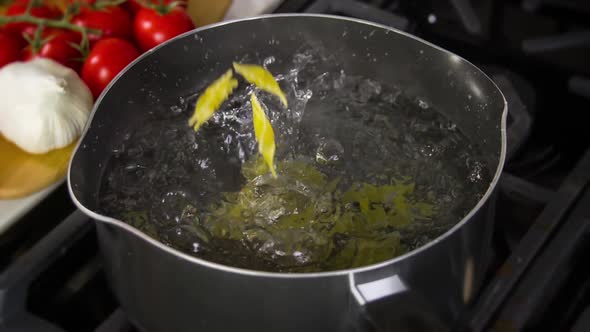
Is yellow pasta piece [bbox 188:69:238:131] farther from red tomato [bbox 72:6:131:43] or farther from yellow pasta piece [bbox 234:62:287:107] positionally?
red tomato [bbox 72:6:131:43]

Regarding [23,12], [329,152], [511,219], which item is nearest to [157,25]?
[23,12]

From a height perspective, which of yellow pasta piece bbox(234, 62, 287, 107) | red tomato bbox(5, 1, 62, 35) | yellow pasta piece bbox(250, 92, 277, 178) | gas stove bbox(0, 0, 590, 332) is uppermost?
yellow pasta piece bbox(234, 62, 287, 107)

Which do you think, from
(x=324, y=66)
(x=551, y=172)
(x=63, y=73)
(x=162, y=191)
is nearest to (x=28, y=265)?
(x=162, y=191)

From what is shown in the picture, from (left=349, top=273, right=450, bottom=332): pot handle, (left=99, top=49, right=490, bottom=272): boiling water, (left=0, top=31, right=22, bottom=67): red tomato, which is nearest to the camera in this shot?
(left=349, top=273, right=450, bottom=332): pot handle

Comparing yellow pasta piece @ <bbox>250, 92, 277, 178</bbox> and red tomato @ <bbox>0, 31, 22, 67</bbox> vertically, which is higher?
yellow pasta piece @ <bbox>250, 92, 277, 178</bbox>

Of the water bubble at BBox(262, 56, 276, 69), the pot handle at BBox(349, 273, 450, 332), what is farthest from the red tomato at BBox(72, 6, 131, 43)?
the pot handle at BBox(349, 273, 450, 332)

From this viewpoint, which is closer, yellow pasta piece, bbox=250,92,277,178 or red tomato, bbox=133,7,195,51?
yellow pasta piece, bbox=250,92,277,178

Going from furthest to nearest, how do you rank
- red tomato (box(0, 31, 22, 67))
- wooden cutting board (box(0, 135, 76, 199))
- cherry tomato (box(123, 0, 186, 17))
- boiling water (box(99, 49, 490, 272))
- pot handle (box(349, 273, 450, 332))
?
cherry tomato (box(123, 0, 186, 17))
red tomato (box(0, 31, 22, 67))
wooden cutting board (box(0, 135, 76, 199))
boiling water (box(99, 49, 490, 272))
pot handle (box(349, 273, 450, 332))

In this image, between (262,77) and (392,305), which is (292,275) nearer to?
(392,305)
